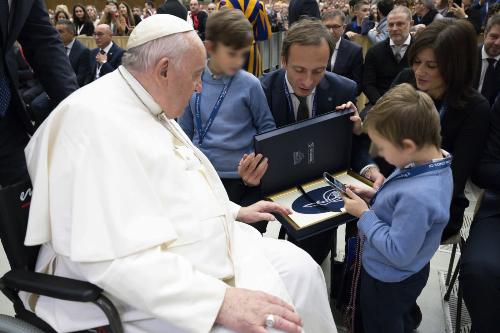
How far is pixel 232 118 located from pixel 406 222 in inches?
47.1

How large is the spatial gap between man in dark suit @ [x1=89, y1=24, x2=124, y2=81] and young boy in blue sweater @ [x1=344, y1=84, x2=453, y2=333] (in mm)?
4566

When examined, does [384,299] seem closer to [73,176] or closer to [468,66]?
[468,66]

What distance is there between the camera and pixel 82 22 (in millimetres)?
9633

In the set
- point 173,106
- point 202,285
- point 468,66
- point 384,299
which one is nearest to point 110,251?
point 202,285

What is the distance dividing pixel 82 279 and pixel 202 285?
413 millimetres

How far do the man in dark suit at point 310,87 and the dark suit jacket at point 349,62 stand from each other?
2009 millimetres

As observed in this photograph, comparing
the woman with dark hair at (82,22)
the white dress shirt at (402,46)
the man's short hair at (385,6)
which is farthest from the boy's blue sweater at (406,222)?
the woman with dark hair at (82,22)

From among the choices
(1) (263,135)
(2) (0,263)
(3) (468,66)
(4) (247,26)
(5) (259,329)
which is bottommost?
(2) (0,263)

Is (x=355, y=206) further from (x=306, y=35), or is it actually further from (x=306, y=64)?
(x=306, y=35)

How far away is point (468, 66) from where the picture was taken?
199 cm

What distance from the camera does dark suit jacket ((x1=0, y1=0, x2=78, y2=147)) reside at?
187cm

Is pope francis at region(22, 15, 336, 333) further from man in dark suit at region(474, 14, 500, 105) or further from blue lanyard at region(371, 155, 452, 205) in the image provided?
man in dark suit at region(474, 14, 500, 105)

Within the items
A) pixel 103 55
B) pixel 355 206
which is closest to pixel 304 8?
pixel 103 55

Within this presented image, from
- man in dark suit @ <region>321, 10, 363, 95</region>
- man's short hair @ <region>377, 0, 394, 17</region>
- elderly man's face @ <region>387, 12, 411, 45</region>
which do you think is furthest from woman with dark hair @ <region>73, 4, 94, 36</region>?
elderly man's face @ <region>387, 12, 411, 45</region>
